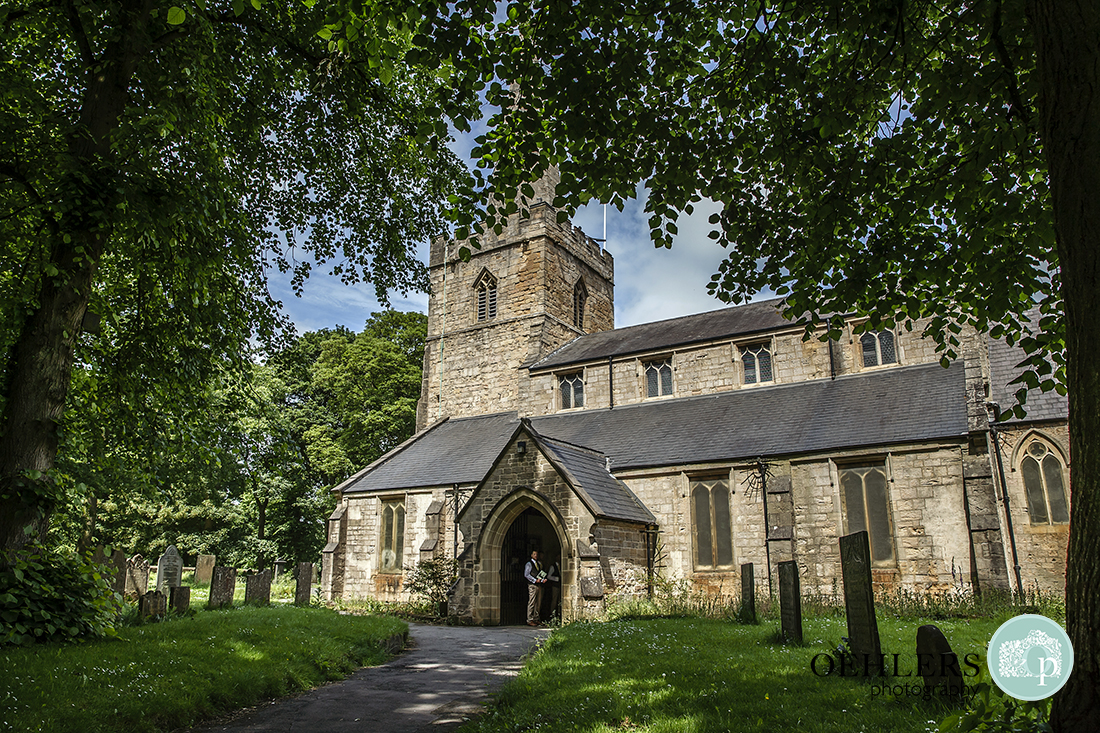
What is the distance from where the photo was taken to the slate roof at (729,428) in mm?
18328

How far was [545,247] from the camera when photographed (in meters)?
31.1

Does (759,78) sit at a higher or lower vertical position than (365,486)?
higher

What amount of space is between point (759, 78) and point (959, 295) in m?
3.39

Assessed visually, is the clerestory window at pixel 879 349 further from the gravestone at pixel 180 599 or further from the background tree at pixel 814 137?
the gravestone at pixel 180 599

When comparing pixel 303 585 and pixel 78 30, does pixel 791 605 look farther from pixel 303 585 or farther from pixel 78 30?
pixel 303 585

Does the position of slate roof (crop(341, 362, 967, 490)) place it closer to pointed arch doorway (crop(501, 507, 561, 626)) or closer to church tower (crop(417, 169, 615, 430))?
pointed arch doorway (crop(501, 507, 561, 626))

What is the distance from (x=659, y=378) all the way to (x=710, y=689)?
1990 cm

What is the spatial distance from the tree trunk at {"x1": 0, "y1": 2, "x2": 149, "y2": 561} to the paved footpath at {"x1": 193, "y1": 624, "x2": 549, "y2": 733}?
333 centimetres

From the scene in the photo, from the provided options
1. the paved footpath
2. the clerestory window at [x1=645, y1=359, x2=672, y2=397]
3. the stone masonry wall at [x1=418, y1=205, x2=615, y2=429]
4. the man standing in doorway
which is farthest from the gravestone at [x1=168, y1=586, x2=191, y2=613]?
the stone masonry wall at [x1=418, y1=205, x2=615, y2=429]

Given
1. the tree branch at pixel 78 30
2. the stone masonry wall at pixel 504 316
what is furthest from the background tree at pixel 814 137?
the stone masonry wall at pixel 504 316

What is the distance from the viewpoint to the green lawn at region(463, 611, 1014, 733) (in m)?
5.25

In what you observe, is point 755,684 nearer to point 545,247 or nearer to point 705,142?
point 705,142

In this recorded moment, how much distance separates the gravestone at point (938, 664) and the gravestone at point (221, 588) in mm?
12853

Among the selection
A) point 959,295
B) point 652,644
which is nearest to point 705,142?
point 959,295
